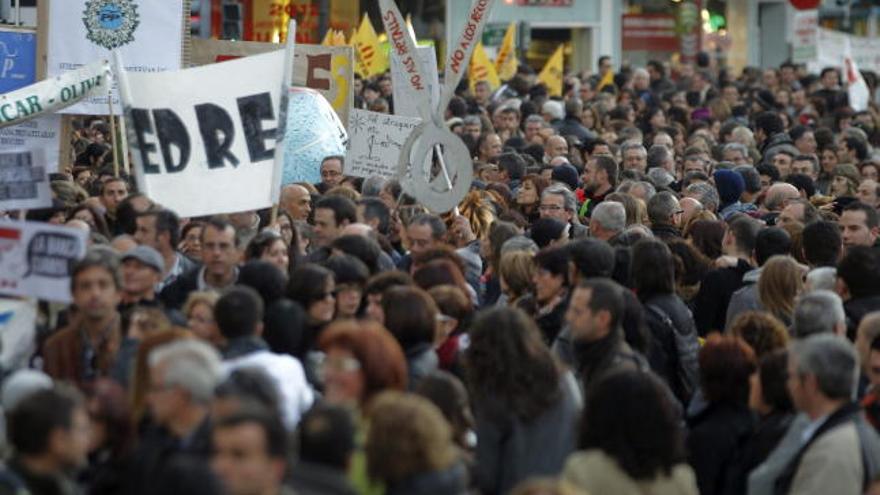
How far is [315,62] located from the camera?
58.0 ft

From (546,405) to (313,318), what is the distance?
1713 millimetres

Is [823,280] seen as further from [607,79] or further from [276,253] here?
[607,79]

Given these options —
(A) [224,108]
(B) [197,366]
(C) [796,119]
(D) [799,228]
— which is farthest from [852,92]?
(B) [197,366]

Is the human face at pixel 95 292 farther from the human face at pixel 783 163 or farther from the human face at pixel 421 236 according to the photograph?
the human face at pixel 783 163

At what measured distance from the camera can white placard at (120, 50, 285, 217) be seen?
34.6ft

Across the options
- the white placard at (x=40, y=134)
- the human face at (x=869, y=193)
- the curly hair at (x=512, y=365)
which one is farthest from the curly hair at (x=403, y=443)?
the human face at (x=869, y=193)

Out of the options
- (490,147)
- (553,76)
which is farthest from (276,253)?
(553,76)

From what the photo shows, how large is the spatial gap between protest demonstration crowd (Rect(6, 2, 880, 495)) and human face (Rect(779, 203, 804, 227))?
0.14 ft

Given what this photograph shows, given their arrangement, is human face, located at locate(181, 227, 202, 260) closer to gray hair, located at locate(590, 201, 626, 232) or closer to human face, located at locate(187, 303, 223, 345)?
gray hair, located at locate(590, 201, 626, 232)

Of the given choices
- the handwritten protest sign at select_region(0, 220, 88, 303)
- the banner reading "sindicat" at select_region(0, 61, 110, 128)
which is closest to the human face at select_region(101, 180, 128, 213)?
the banner reading "sindicat" at select_region(0, 61, 110, 128)

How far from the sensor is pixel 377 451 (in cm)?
604

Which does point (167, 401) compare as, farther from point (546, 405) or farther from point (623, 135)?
point (623, 135)

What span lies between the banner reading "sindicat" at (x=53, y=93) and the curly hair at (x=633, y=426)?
6712mm

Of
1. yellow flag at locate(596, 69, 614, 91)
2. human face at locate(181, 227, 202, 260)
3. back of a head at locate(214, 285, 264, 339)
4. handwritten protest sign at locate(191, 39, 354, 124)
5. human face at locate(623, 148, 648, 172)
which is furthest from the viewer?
yellow flag at locate(596, 69, 614, 91)
